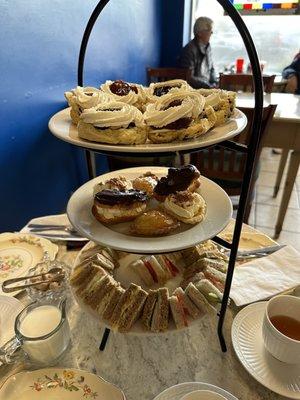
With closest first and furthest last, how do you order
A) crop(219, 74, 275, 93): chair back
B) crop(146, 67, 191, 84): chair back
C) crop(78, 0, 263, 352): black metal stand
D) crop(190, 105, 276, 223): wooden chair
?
crop(78, 0, 263, 352): black metal stand, crop(190, 105, 276, 223): wooden chair, crop(219, 74, 275, 93): chair back, crop(146, 67, 191, 84): chair back

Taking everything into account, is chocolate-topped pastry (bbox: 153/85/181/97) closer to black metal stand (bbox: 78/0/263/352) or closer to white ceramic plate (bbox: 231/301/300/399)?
black metal stand (bbox: 78/0/263/352)

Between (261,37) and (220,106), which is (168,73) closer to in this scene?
(261,37)

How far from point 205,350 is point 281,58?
3.91 m

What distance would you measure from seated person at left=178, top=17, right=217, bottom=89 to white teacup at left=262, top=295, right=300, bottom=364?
267cm

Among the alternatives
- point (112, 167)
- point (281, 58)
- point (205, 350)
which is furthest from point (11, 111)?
point (281, 58)

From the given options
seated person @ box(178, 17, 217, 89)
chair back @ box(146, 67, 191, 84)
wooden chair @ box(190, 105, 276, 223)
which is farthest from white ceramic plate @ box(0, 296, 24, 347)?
seated person @ box(178, 17, 217, 89)

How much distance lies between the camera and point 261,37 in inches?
144

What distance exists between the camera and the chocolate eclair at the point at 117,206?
600 millimetres

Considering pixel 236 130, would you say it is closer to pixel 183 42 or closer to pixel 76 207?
pixel 76 207

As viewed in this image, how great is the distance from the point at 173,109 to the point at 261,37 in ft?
12.5

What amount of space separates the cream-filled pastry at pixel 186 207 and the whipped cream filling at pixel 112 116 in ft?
0.58

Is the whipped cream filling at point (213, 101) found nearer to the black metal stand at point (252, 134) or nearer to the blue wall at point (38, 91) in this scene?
the black metal stand at point (252, 134)

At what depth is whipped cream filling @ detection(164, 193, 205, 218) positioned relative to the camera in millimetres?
597

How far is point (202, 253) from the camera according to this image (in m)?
0.72
